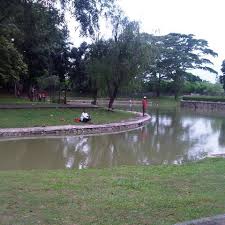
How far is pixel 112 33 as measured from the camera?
32625mm

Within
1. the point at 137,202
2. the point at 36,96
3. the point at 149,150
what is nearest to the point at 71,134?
the point at 149,150

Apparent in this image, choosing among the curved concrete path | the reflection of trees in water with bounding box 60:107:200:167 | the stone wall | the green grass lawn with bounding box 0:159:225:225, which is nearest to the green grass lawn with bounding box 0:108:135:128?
the reflection of trees in water with bounding box 60:107:200:167

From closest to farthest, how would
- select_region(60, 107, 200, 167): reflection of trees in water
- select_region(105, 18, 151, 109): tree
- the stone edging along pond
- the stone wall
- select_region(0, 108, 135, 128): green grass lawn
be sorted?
select_region(60, 107, 200, 167): reflection of trees in water
the stone edging along pond
select_region(0, 108, 135, 128): green grass lawn
select_region(105, 18, 151, 109): tree
the stone wall

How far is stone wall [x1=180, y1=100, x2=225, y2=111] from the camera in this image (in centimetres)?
5581

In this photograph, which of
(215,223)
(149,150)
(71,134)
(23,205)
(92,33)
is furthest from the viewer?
(71,134)

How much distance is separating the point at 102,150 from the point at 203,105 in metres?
43.5

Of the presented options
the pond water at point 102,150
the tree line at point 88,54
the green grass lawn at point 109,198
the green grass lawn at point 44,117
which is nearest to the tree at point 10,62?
the tree line at point 88,54

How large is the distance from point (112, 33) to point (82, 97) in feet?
90.0

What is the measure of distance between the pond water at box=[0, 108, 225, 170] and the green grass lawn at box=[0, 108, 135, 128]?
3315mm

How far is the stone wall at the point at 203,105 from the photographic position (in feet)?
183

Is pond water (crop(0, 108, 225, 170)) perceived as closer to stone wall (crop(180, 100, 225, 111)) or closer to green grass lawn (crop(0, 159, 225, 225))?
green grass lawn (crop(0, 159, 225, 225))

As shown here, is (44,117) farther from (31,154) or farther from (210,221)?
(210,221)

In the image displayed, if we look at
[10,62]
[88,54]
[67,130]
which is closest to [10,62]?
[10,62]

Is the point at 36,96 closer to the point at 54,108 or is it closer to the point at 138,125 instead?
the point at 54,108
